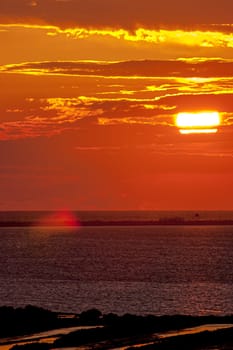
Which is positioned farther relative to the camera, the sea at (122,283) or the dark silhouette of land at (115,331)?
the sea at (122,283)

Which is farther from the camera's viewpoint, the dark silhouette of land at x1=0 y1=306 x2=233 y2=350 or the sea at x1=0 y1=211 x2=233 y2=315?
the sea at x1=0 y1=211 x2=233 y2=315

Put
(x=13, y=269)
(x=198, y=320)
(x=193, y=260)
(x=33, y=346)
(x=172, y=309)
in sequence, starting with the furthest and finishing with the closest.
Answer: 1. (x=193, y=260)
2. (x=13, y=269)
3. (x=172, y=309)
4. (x=198, y=320)
5. (x=33, y=346)

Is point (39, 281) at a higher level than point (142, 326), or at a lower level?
higher

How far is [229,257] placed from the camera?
17975cm

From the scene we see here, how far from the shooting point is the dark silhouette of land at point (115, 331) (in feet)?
164

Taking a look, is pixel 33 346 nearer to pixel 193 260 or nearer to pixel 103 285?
pixel 103 285

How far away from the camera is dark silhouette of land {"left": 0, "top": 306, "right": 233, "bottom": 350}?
5009 centimetres

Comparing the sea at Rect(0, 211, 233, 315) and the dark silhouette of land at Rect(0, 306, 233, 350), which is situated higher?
the sea at Rect(0, 211, 233, 315)

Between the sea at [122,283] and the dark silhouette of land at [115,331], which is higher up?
the sea at [122,283]

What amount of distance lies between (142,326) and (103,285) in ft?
171

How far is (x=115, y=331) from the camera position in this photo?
2200 inches

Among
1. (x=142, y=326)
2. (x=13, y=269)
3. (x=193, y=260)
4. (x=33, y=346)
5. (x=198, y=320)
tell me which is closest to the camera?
(x=33, y=346)

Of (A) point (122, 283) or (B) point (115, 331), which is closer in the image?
(B) point (115, 331)

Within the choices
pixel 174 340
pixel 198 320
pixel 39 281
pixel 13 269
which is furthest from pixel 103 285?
pixel 174 340
